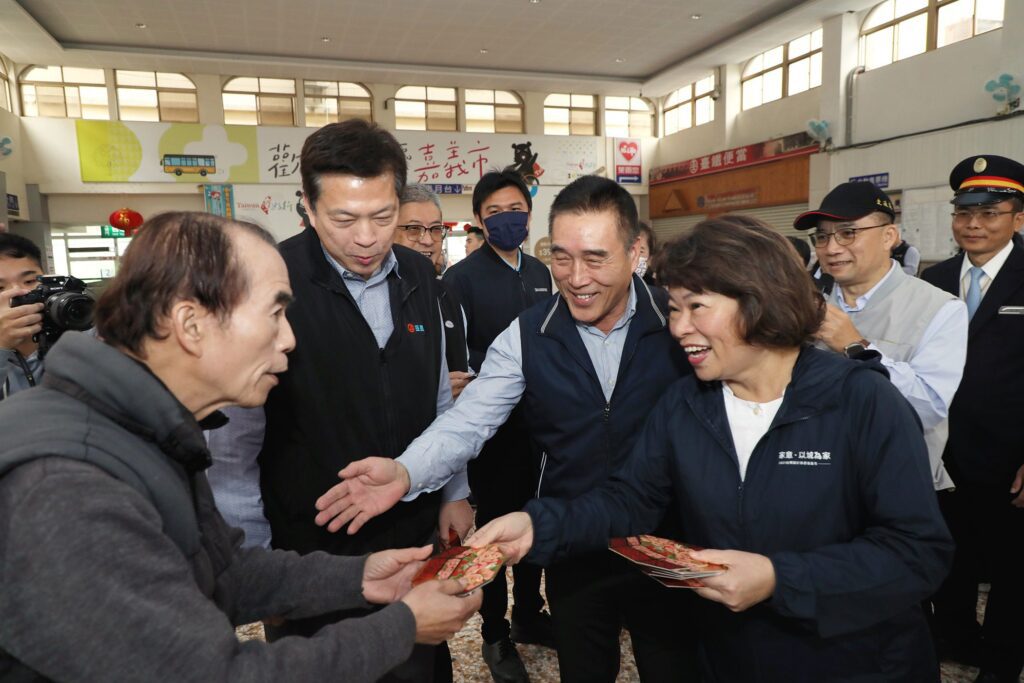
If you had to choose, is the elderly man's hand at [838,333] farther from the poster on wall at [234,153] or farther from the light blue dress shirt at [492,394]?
the poster on wall at [234,153]

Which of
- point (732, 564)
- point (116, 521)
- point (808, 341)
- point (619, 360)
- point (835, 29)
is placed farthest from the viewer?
point (835, 29)

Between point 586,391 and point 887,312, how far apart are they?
106cm

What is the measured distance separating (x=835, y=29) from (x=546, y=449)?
10.9 meters

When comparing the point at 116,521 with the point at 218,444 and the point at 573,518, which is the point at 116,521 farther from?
the point at 573,518

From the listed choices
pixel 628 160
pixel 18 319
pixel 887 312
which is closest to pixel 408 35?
pixel 628 160

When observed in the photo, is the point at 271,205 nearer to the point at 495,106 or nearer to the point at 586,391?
the point at 495,106

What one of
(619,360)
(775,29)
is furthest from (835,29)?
(619,360)

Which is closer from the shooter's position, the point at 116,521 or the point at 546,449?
the point at 116,521

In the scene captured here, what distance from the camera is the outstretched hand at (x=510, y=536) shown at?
1.48 meters

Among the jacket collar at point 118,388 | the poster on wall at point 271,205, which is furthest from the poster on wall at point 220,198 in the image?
the jacket collar at point 118,388

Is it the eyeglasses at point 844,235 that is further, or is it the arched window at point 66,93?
the arched window at point 66,93

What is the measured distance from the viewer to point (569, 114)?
14914 mm

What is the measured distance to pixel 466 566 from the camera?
4.31ft

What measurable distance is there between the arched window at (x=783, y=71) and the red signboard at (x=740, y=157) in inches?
38.8
